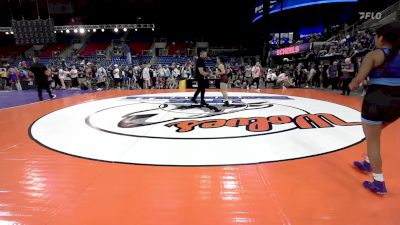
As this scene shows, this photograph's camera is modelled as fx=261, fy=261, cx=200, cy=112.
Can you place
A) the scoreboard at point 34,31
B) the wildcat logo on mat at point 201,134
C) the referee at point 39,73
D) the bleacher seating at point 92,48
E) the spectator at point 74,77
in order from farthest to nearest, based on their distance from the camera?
1. the bleacher seating at point 92,48
2. the spectator at point 74,77
3. the scoreboard at point 34,31
4. the referee at point 39,73
5. the wildcat logo on mat at point 201,134

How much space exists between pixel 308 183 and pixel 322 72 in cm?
1172

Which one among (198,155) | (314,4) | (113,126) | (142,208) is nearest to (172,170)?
(198,155)

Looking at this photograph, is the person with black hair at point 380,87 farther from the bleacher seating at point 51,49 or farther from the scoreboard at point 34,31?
the bleacher seating at point 51,49

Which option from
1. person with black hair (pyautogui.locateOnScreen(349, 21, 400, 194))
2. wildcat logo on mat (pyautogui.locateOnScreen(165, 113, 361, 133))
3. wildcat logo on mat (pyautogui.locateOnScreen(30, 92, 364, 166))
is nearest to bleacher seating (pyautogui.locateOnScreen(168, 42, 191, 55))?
wildcat logo on mat (pyautogui.locateOnScreen(30, 92, 364, 166))

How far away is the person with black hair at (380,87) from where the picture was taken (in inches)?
76.9

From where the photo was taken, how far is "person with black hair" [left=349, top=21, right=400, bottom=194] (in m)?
1.95

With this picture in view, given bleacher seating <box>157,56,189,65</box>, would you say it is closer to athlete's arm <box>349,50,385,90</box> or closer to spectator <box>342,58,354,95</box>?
spectator <box>342,58,354,95</box>

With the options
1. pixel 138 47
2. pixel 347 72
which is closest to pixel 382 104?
pixel 347 72

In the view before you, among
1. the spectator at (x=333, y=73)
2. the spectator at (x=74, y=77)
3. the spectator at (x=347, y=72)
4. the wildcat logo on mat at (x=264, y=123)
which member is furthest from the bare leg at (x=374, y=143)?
the spectator at (x=74, y=77)

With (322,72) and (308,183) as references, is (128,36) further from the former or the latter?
(308,183)

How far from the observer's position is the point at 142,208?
200 cm

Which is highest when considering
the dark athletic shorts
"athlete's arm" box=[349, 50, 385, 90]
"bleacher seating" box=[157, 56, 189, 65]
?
"bleacher seating" box=[157, 56, 189, 65]

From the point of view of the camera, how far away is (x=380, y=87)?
2020 mm
